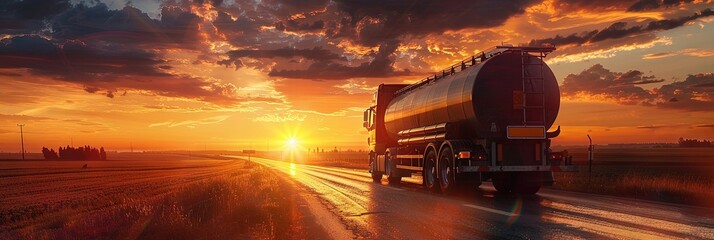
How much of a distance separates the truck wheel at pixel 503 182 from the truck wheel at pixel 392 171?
609 cm

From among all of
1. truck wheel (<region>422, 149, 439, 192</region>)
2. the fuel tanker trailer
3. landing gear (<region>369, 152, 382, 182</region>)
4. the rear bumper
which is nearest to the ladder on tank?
the fuel tanker trailer

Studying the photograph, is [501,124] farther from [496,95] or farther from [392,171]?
[392,171]

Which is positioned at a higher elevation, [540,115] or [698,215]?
[540,115]

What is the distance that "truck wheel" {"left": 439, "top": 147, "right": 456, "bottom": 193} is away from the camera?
55.2ft

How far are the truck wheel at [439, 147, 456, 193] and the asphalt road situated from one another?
2.89ft

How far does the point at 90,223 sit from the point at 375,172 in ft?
55.1

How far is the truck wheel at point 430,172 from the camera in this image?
18703mm

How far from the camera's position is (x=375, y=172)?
2788cm

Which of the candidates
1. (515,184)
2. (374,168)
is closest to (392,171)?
(374,168)

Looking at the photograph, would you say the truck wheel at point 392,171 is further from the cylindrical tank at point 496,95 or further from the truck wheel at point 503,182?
the cylindrical tank at point 496,95

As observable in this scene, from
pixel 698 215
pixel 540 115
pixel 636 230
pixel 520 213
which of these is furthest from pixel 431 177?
pixel 636 230

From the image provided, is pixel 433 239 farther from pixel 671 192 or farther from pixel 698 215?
pixel 671 192

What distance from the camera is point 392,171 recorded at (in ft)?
80.2

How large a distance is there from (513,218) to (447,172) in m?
6.35
